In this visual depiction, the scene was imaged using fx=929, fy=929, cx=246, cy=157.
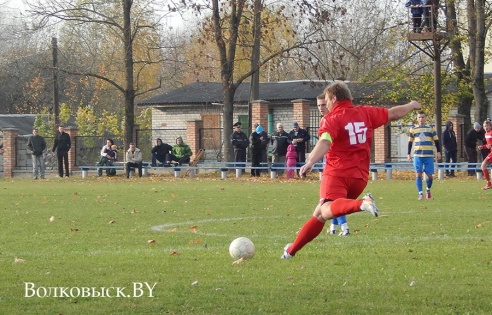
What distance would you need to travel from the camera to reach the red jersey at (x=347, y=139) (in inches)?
345

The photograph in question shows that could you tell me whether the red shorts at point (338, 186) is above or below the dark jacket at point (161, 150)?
below

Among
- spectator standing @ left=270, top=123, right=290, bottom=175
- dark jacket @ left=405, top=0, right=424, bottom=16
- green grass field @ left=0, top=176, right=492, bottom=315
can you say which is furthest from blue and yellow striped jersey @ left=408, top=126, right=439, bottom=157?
spectator standing @ left=270, top=123, right=290, bottom=175

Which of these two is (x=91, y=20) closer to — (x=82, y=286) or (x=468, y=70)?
(x=468, y=70)

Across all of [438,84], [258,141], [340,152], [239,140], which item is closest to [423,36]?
[438,84]

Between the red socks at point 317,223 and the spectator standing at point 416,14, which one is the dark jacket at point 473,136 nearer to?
the spectator standing at point 416,14

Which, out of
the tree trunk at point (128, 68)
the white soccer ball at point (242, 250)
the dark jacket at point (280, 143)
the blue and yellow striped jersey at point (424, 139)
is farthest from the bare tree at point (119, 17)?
the white soccer ball at point (242, 250)

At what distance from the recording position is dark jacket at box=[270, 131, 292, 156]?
32.9 meters

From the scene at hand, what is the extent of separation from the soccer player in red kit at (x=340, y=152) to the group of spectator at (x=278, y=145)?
2281 cm

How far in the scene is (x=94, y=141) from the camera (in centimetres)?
4888

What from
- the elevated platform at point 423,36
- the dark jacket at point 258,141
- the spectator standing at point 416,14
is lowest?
the dark jacket at point 258,141

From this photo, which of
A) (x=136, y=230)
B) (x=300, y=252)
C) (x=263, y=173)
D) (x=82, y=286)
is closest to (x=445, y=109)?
(x=263, y=173)

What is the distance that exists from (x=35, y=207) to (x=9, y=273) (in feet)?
33.4

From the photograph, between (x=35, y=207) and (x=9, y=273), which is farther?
(x=35, y=207)

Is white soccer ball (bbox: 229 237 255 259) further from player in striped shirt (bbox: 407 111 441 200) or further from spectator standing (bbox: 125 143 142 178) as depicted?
spectator standing (bbox: 125 143 142 178)
